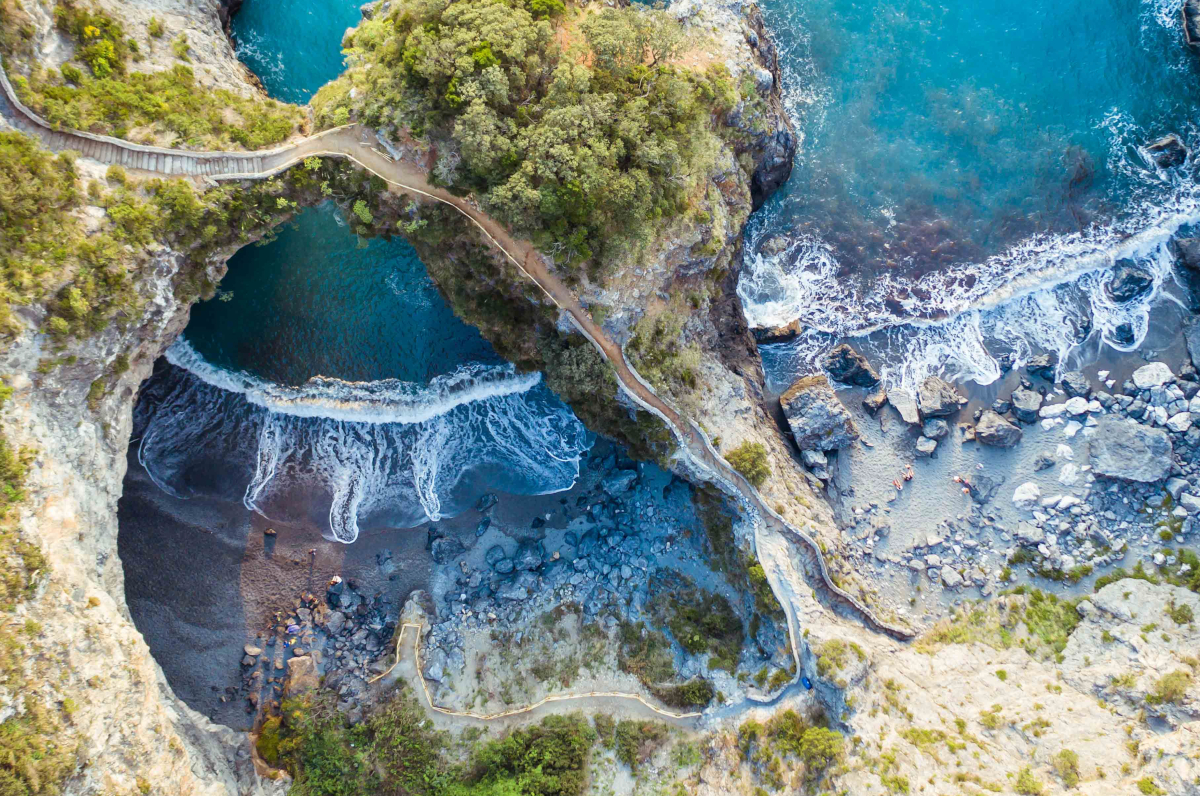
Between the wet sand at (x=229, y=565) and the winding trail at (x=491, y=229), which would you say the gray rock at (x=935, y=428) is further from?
the wet sand at (x=229, y=565)

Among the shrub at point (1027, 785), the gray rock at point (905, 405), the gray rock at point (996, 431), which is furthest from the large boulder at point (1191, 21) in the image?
the shrub at point (1027, 785)

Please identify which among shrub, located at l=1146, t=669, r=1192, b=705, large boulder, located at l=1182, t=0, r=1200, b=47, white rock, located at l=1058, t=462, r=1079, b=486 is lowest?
shrub, located at l=1146, t=669, r=1192, b=705

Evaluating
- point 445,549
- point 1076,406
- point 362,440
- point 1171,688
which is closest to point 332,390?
point 362,440

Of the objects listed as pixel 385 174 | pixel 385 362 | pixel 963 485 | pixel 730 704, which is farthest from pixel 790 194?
pixel 730 704

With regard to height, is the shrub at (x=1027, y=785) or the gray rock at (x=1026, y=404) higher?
the gray rock at (x=1026, y=404)

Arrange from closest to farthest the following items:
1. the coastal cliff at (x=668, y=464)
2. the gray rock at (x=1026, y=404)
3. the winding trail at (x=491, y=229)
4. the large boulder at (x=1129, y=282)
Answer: the coastal cliff at (x=668, y=464) < the winding trail at (x=491, y=229) < the gray rock at (x=1026, y=404) < the large boulder at (x=1129, y=282)

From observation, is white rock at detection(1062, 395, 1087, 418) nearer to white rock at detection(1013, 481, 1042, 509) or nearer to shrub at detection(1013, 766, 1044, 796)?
white rock at detection(1013, 481, 1042, 509)

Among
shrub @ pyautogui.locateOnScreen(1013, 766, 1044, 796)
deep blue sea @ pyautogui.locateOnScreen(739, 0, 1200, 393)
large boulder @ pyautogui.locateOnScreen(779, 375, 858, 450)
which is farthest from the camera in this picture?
deep blue sea @ pyautogui.locateOnScreen(739, 0, 1200, 393)

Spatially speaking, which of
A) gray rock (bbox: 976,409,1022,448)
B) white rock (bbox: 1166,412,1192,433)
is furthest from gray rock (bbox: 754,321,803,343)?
white rock (bbox: 1166,412,1192,433)
